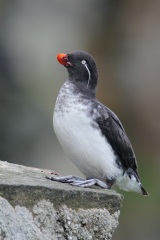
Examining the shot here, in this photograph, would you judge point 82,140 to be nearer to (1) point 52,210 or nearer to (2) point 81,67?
(2) point 81,67

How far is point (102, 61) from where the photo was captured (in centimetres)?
Result: 1517

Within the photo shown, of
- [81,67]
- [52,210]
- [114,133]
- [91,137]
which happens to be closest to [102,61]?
[81,67]

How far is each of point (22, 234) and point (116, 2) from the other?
1111cm

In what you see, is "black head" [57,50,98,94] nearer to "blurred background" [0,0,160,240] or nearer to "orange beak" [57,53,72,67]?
"orange beak" [57,53,72,67]

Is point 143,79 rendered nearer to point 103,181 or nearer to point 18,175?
point 103,181

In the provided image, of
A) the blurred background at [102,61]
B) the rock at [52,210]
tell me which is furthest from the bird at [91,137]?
the blurred background at [102,61]

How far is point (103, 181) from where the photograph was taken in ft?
20.7

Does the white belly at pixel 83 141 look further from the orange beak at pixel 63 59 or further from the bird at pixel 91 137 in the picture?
the orange beak at pixel 63 59

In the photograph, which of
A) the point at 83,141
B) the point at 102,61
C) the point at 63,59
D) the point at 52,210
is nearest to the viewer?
the point at 52,210

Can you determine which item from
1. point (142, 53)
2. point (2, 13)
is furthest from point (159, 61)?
point (2, 13)

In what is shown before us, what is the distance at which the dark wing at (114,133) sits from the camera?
617cm

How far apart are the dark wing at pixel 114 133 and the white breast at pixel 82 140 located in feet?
0.15

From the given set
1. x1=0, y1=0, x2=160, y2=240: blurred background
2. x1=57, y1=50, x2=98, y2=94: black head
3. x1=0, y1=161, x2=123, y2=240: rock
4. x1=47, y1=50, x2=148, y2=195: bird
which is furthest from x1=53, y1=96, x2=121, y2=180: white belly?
x1=0, y1=0, x2=160, y2=240: blurred background

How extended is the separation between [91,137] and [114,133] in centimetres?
19
